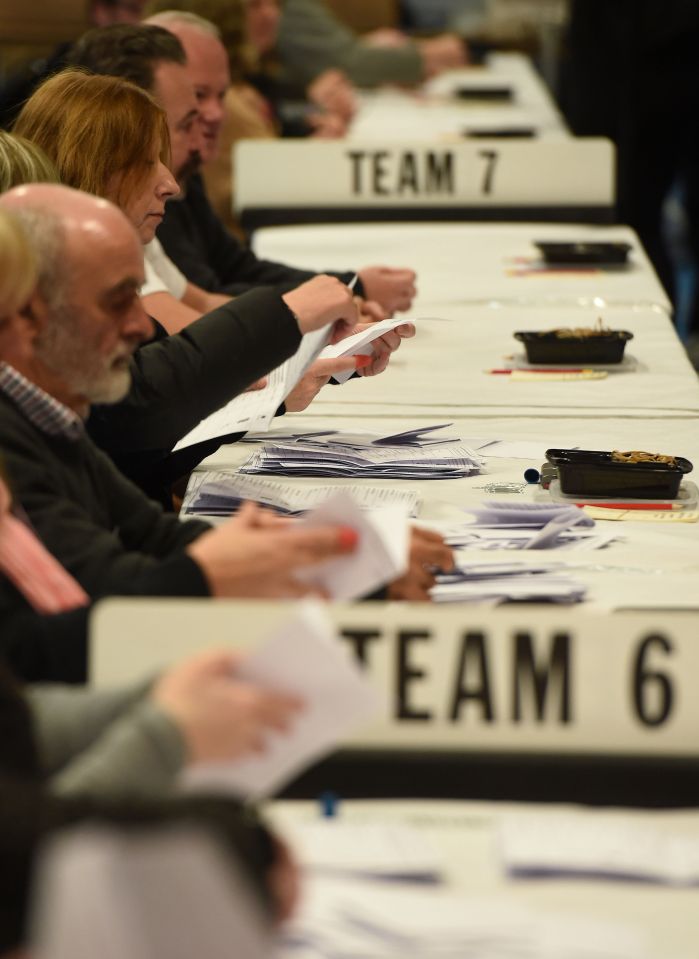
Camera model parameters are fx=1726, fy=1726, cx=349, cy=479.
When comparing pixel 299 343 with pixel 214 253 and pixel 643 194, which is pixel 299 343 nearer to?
pixel 214 253

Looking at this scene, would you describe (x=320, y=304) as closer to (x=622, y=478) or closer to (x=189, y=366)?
(x=189, y=366)

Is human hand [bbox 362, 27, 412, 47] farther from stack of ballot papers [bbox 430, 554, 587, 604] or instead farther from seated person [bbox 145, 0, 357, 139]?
stack of ballot papers [bbox 430, 554, 587, 604]

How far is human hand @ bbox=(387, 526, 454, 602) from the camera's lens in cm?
198

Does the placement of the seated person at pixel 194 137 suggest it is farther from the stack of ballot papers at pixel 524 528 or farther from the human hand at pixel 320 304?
the stack of ballot papers at pixel 524 528

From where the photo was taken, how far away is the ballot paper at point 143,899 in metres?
0.97

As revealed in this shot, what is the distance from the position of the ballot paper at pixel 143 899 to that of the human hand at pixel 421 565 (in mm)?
951

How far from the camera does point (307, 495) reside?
2.48 m

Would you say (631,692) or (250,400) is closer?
(631,692)

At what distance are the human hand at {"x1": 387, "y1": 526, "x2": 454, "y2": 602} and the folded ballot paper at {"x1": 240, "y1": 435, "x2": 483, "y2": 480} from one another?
21.3 inches

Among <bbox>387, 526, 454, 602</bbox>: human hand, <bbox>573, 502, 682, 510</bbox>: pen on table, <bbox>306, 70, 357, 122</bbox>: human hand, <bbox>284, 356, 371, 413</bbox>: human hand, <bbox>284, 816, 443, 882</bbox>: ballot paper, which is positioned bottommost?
<bbox>306, 70, 357, 122</bbox>: human hand

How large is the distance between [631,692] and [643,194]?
575 cm

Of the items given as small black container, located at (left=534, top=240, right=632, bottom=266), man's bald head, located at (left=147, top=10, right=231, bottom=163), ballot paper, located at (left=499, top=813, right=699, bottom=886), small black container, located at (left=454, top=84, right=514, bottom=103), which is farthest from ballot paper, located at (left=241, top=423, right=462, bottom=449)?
small black container, located at (left=454, top=84, right=514, bottom=103)

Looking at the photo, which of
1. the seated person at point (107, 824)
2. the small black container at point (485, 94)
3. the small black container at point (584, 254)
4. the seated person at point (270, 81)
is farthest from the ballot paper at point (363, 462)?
the small black container at point (485, 94)

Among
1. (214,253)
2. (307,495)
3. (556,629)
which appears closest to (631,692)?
(556,629)
